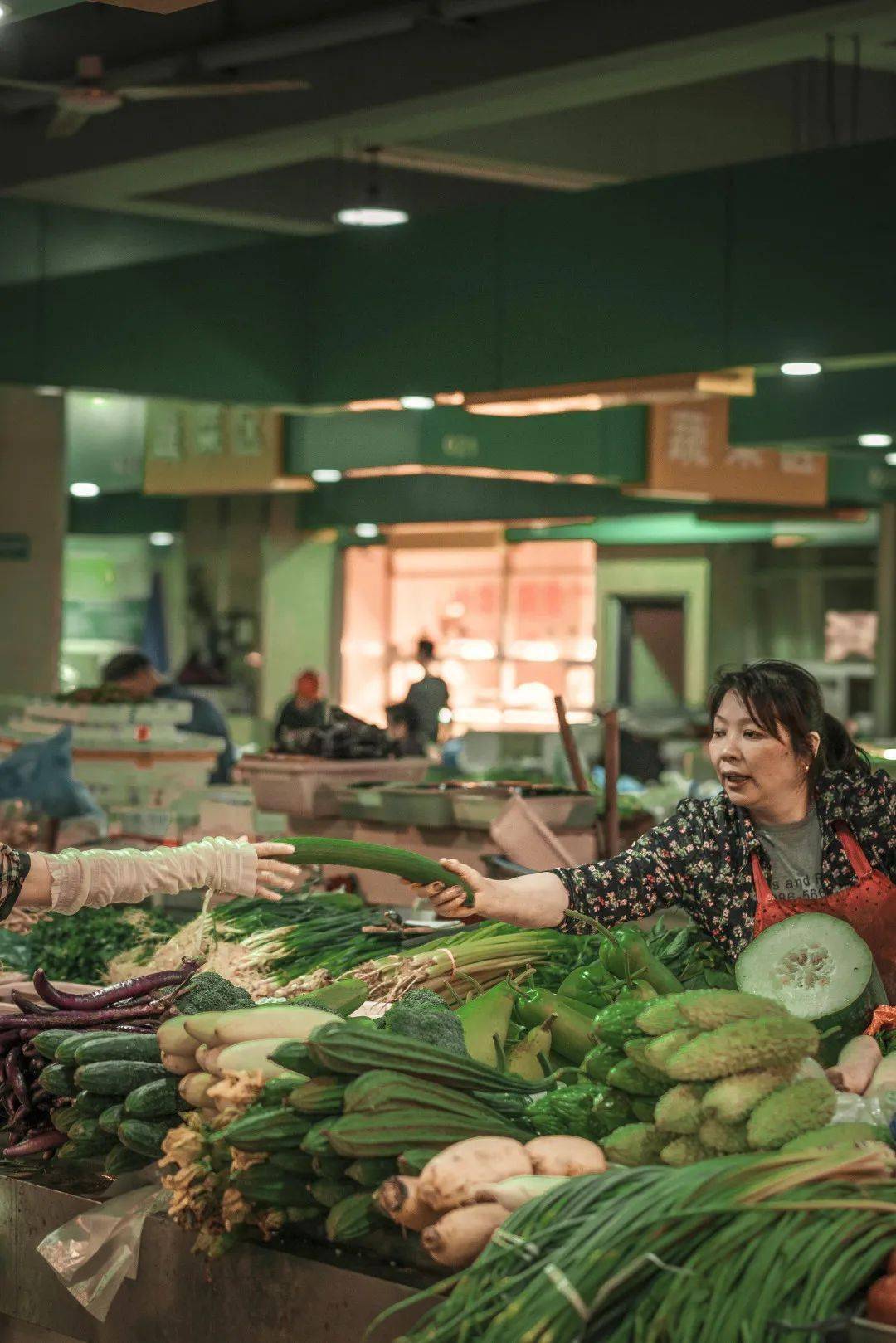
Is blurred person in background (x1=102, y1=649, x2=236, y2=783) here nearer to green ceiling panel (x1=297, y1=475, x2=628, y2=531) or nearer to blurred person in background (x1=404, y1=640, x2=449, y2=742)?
blurred person in background (x1=404, y1=640, x2=449, y2=742)

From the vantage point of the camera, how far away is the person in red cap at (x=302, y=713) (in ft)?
25.7

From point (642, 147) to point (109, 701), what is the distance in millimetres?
5398

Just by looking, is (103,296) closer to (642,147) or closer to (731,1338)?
(642,147)

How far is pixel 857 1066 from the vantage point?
2861 millimetres

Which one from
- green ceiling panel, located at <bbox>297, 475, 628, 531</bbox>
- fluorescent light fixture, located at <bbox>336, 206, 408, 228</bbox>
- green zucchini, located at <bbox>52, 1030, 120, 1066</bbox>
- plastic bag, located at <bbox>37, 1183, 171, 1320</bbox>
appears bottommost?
plastic bag, located at <bbox>37, 1183, 171, 1320</bbox>

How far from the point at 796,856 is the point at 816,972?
23.5 inches

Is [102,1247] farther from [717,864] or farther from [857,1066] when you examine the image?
[717,864]

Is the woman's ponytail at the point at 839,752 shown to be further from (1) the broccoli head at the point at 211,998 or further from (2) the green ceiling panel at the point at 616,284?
(2) the green ceiling panel at the point at 616,284

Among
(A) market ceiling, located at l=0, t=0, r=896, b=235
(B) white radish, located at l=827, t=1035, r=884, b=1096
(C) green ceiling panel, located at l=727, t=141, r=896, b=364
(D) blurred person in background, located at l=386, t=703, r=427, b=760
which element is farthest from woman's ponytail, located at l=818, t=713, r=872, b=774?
(D) blurred person in background, located at l=386, t=703, r=427, b=760

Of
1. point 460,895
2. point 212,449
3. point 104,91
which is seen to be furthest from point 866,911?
point 212,449

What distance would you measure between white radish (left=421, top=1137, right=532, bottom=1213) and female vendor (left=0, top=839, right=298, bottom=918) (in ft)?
3.86

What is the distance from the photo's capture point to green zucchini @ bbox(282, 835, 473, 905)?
3.52 meters

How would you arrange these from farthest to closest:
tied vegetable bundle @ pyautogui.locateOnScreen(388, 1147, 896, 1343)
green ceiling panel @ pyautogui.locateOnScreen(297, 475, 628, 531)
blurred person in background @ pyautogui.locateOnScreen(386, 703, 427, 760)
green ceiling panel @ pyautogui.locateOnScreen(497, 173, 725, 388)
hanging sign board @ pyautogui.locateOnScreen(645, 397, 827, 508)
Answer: green ceiling panel @ pyautogui.locateOnScreen(297, 475, 628, 531) → hanging sign board @ pyautogui.locateOnScreen(645, 397, 827, 508) → blurred person in background @ pyautogui.locateOnScreen(386, 703, 427, 760) → green ceiling panel @ pyautogui.locateOnScreen(497, 173, 725, 388) → tied vegetable bundle @ pyautogui.locateOnScreen(388, 1147, 896, 1343)

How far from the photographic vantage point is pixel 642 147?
11914mm
